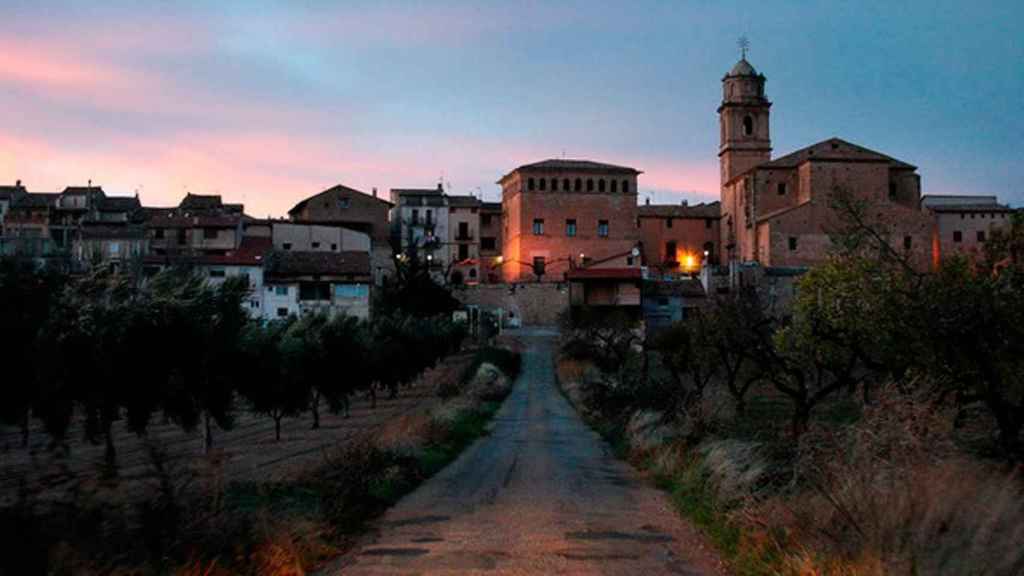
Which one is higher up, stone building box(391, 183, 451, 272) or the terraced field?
stone building box(391, 183, 451, 272)

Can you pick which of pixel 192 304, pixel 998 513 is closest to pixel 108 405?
pixel 192 304

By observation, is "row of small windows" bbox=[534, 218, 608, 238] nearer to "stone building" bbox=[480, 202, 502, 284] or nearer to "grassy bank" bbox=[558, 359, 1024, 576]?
"stone building" bbox=[480, 202, 502, 284]

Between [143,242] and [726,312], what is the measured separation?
220ft

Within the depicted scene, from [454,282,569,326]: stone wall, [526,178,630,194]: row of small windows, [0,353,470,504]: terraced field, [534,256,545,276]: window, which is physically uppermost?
[526,178,630,194]: row of small windows

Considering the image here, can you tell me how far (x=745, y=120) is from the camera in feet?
346

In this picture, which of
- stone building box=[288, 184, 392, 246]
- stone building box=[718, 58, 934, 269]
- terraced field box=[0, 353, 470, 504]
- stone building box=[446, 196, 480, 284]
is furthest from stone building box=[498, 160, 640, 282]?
terraced field box=[0, 353, 470, 504]

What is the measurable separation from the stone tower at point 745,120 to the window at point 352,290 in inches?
1571

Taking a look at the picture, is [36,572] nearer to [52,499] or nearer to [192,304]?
[52,499]

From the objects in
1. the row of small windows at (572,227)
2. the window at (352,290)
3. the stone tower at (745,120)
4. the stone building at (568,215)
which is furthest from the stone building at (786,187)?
the window at (352,290)

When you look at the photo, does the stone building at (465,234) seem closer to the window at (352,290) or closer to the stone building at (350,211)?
the stone building at (350,211)

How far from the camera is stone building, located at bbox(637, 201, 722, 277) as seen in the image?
113 meters

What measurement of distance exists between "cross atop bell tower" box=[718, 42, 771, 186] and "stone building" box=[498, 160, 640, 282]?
1133 centimetres

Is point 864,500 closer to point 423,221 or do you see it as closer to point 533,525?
point 533,525

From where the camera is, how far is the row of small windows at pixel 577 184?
11069cm
